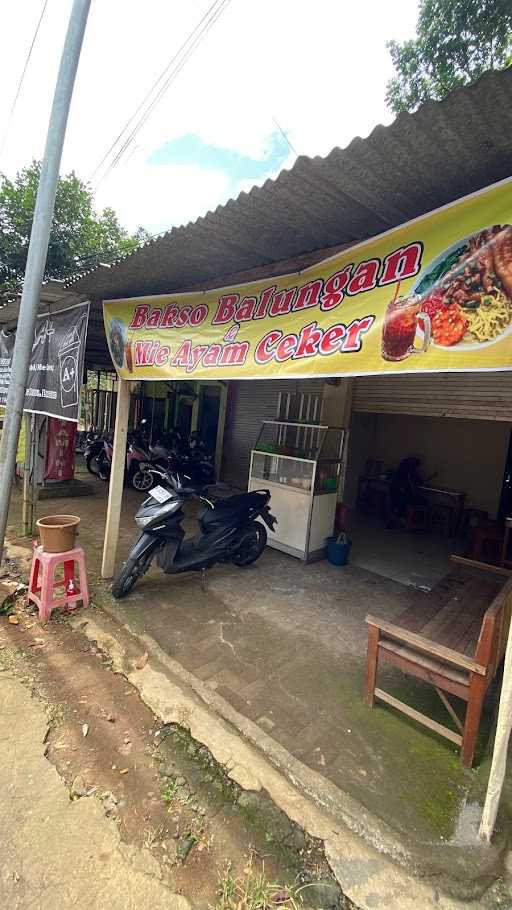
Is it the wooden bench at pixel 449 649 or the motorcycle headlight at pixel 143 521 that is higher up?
the motorcycle headlight at pixel 143 521

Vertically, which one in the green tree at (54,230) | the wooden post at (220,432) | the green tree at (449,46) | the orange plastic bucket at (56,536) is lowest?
the orange plastic bucket at (56,536)

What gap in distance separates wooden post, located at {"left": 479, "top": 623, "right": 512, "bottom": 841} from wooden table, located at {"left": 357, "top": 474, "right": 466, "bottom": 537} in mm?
5307

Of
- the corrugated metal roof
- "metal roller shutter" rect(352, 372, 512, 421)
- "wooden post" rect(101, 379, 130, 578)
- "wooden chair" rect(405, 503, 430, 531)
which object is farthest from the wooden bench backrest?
"wooden chair" rect(405, 503, 430, 531)

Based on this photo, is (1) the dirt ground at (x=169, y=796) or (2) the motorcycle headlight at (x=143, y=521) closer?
(1) the dirt ground at (x=169, y=796)

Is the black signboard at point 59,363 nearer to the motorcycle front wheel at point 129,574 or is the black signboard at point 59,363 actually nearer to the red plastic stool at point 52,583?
the red plastic stool at point 52,583

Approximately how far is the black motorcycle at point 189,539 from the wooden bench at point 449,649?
1.93 m

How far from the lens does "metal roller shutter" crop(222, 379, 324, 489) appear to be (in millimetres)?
7555

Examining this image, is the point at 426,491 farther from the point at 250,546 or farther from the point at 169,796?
the point at 169,796

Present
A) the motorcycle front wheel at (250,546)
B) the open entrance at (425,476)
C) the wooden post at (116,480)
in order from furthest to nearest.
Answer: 1. the open entrance at (425,476)
2. the motorcycle front wheel at (250,546)
3. the wooden post at (116,480)

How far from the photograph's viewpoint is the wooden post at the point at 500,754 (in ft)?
5.47

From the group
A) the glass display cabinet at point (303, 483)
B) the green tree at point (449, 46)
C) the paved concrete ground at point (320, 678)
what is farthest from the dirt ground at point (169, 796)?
the green tree at point (449, 46)

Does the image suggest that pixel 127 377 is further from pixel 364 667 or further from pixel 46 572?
Answer: pixel 364 667

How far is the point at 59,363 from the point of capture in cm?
428

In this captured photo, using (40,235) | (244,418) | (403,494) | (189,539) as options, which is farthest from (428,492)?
(40,235)
